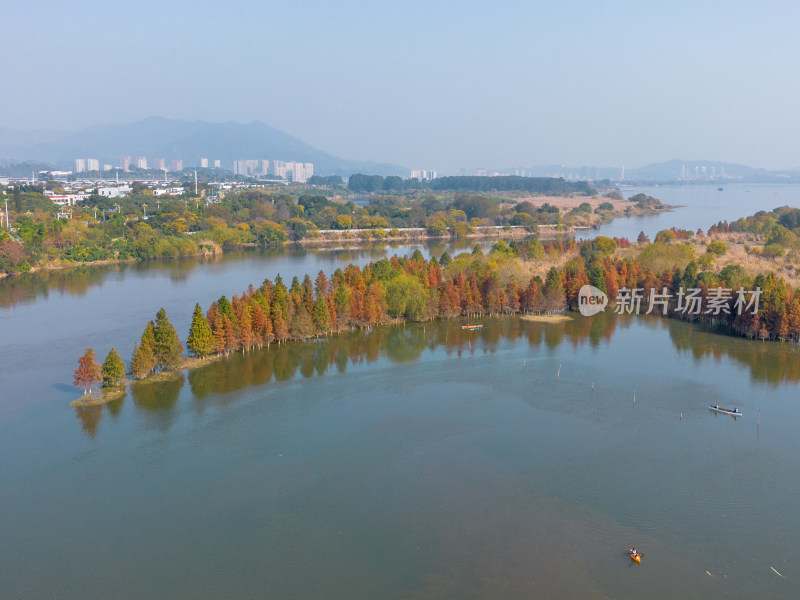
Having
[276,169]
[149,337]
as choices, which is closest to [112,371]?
[149,337]

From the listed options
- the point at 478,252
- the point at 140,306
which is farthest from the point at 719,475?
the point at 140,306

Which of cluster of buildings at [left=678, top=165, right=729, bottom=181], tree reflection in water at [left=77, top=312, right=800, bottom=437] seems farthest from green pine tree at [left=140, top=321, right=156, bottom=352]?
cluster of buildings at [left=678, top=165, right=729, bottom=181]

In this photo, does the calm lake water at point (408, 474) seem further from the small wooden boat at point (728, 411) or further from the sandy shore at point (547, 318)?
the sandy shore at point (547, 318)

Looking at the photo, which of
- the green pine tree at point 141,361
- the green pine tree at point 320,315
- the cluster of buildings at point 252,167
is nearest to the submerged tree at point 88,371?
the green pine tree at point 141,361

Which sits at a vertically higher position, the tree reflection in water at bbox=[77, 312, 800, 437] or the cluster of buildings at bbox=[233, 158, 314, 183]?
the cluster of buildings at bbox=[233, 158, 314, 183]

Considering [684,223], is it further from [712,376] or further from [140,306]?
[140,306]

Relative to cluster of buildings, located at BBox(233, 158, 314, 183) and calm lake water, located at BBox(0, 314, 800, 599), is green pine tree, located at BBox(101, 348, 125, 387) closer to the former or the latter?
calm lake water, located at BBox(0, 314, 800, 599)
